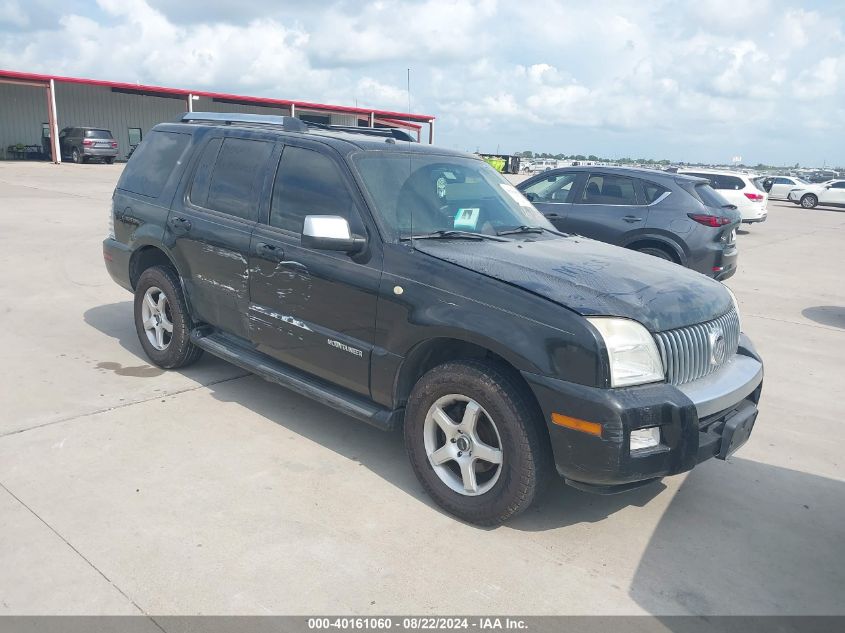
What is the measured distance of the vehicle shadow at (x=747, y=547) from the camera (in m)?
3.07

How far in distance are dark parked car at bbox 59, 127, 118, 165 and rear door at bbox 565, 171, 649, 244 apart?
3201 centimetres

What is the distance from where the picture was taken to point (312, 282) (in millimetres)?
4133

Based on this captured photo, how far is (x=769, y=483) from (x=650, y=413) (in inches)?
63.5

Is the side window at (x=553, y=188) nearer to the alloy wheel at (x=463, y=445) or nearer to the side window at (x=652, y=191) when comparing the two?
the side window at (x=652, y=191)

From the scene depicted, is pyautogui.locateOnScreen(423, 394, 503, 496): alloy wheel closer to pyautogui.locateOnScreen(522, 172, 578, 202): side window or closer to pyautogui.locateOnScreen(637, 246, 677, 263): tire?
pyautogui.locateOnScreen(637, 246, 677, 263): tire

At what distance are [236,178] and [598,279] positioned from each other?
2.62 m

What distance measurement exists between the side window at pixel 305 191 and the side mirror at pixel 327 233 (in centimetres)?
25

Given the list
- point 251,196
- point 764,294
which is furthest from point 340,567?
point 764,294

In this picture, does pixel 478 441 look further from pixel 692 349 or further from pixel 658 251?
pixel 658 251

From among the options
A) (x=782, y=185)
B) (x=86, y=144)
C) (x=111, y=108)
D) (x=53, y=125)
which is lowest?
(x=782, y=185)

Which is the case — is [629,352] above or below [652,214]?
below

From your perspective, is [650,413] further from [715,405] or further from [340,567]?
[340,567]

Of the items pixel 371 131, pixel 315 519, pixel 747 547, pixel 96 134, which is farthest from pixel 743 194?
pixel 96 134

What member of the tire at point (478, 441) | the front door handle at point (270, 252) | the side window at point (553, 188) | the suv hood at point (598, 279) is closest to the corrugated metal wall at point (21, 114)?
the side window at point (553, 188)
